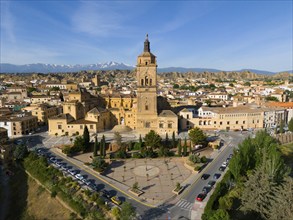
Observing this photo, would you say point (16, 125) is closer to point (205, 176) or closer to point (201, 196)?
point (205, 176)

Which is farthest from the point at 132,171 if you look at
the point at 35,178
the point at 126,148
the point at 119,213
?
the point at 35,178

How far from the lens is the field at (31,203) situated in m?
32.7

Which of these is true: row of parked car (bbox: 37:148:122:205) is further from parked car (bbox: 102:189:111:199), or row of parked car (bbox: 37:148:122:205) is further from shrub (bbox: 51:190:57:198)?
shrub (bbox: 51:190:57:198)

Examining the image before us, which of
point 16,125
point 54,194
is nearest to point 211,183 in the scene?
point 54,194

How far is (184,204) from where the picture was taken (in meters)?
30.8

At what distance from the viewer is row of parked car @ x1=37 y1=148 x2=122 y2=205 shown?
32.2m

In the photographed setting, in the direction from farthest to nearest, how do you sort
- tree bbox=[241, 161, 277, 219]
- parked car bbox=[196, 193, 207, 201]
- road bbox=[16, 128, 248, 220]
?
parked car bbox=[196, 193, 207, 201]
road bbox=[16, 128, 248, 220]
tree bbox=[241, 161, 277, 219]

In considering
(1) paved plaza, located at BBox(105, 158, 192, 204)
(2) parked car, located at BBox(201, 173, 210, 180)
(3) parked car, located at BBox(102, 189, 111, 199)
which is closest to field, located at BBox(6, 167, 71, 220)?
(3) parked car, located at BBox(102, 189, 111, 199)

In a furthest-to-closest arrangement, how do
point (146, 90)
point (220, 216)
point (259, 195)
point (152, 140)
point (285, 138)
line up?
point (146, 90) < point (285, 138) < point (152, 140) < point (259, 195) < point (220, 216)

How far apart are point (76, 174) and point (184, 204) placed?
721 inches

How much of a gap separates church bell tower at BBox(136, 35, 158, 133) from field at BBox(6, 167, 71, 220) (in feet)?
98.2

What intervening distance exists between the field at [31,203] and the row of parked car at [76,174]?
445 cm

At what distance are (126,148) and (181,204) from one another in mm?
22911

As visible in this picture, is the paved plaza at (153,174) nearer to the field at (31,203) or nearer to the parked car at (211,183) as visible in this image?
the parked car at (211,183)
